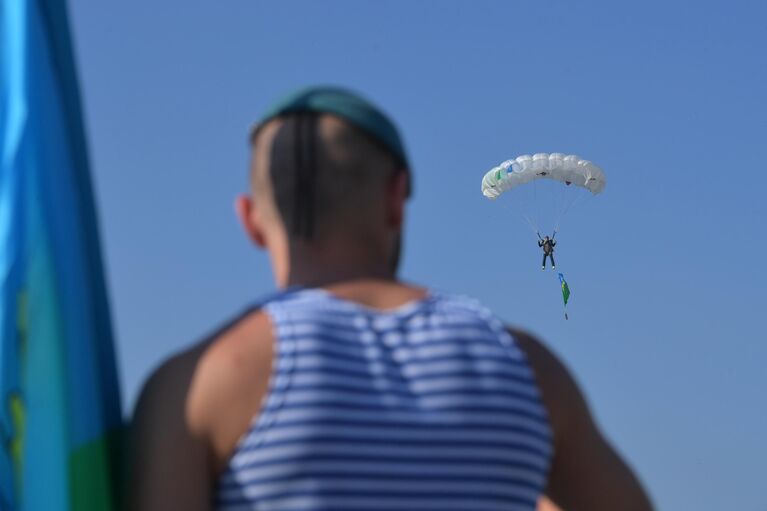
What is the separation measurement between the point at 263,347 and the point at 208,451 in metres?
0.18

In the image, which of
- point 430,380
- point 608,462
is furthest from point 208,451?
point 608,462

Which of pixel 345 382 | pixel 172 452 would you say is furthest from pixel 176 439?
pixel 345 382

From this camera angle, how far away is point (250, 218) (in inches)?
87.4

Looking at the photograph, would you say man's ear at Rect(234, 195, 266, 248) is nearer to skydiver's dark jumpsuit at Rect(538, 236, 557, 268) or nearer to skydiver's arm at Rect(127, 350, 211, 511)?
skydiver's arm at Rect(127, 350, 211, 511)

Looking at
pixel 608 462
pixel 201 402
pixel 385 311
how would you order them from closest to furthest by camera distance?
pixel 201 402 → pixel 385 311 → pixel 608 462

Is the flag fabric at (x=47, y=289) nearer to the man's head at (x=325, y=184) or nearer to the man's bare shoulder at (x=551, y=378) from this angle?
the man's head at (x=325, y=184)

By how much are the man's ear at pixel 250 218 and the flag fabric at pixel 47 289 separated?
26 centimetres

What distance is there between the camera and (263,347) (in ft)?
6.58

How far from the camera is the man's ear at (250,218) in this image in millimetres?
2209

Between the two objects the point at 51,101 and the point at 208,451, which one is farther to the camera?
the point at 51,101

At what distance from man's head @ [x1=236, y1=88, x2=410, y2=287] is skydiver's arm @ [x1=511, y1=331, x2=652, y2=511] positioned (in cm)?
31

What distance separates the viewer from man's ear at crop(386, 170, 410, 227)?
2195mm

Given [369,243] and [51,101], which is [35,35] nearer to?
[51,101]

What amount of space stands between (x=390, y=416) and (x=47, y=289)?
57cm
